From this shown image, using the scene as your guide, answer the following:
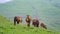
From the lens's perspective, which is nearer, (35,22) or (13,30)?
(13,30)

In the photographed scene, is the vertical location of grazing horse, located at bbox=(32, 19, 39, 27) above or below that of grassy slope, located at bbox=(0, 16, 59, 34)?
above

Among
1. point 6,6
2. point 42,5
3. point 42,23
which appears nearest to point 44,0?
point 42,5

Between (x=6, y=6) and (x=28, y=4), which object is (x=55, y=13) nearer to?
(x=28, y=4)

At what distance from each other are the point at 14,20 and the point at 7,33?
73cm

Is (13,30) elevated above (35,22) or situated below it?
below

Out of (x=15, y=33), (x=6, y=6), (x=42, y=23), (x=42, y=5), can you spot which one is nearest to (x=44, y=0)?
(x=42, y=5)

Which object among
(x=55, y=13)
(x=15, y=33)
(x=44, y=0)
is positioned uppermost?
(x=44, y=0)

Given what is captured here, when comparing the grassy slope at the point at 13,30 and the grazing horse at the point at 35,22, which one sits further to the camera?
the grazing horse at the point at 35,22

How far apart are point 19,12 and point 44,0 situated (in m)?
0.58

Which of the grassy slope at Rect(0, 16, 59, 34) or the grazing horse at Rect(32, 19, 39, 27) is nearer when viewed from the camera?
the grassy slope at Rect(0, 16, 59, 34)

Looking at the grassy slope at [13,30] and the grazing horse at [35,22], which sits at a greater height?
the grazing horse at [35,22]

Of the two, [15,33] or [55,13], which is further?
[55,13]

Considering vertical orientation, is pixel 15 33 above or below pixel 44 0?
below

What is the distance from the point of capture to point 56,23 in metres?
3.69
